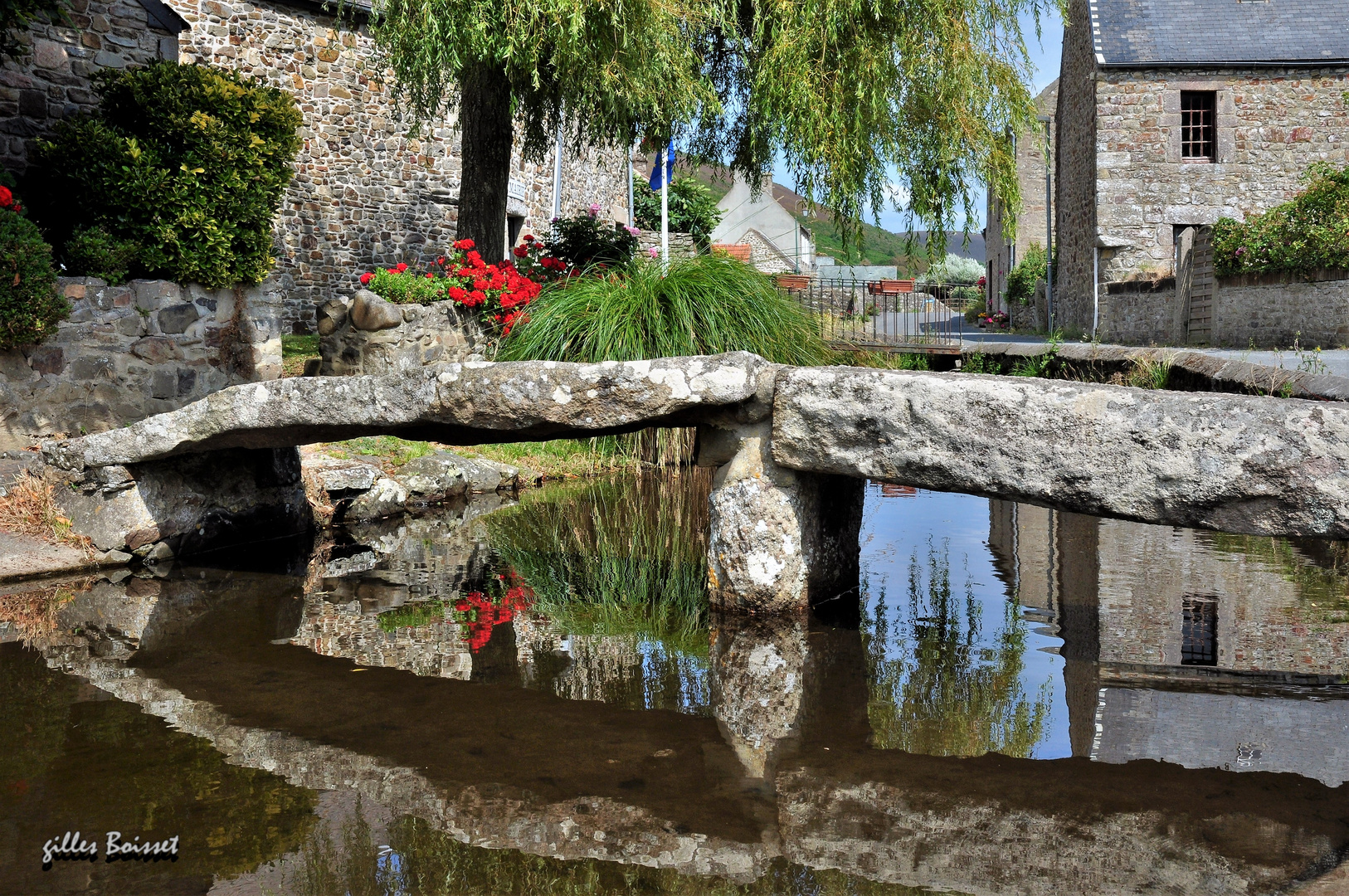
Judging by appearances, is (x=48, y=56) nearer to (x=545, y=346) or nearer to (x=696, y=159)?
(x=545, y=346)

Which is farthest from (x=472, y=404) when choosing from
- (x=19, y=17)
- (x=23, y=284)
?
(x=19, y=17)

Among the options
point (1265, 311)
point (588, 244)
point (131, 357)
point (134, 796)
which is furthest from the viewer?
point (1265, 311)

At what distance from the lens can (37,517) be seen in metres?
4.70

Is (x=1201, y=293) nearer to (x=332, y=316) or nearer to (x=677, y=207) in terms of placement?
(x=332, y=316)

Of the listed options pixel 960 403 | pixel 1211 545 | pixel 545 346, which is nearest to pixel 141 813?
pixel 960 403

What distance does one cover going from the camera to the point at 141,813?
7.11 feet

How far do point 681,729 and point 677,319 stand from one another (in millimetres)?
4281

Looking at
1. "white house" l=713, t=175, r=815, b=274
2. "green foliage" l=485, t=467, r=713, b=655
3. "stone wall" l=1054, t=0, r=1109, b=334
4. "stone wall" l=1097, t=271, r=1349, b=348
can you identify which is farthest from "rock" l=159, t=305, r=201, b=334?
"white house" l=713, t=175, r=815, b=274

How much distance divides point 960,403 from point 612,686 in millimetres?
1428

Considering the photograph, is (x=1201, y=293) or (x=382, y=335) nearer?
(x=382, y=335)

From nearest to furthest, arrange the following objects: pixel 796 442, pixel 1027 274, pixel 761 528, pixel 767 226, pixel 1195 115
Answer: pixel 796 442 → pixel 761 528 → pixel 1195 115 → pixel 1027 274 → pixel 767 226

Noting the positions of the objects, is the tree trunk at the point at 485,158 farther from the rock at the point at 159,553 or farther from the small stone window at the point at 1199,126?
the small stone window at the point at 1199,126

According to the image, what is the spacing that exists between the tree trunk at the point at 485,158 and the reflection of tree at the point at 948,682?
20.2 ft

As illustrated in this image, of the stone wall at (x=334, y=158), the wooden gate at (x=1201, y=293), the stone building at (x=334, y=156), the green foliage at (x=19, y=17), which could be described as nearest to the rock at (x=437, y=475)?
the green foliage at (x=19, y=17)
